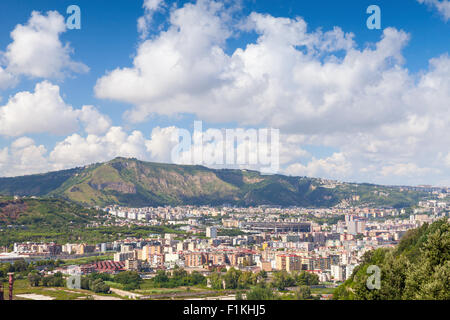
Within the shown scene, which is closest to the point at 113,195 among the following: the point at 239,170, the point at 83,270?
the point at 239,170

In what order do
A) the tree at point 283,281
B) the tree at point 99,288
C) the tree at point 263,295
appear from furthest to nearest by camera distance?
the tree at point 99,288, the tree at point 283,281, the tree at point 263,295

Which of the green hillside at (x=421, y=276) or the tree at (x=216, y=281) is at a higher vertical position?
the green hillside at (x=421, y=276)

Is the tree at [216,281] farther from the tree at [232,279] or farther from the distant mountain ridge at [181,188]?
the distant mountain ridge at [181,188]

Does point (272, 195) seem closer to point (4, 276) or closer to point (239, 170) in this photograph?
point (239, 170)

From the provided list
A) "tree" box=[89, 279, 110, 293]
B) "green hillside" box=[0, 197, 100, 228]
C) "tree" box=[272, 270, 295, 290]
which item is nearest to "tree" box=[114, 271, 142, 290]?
"tree" box=[89, 279, 110, 293]

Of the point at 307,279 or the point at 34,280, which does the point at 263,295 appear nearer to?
the point at 307,279

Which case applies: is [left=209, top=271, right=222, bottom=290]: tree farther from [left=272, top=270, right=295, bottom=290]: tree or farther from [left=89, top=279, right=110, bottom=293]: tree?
[left=89, top=279, right=110, bottom=293]: tree

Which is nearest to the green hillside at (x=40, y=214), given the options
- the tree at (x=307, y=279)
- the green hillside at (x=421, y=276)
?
the tree at (x=307, y=279)

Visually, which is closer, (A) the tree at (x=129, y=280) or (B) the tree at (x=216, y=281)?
(B) the tree at (x=216, y=281)
